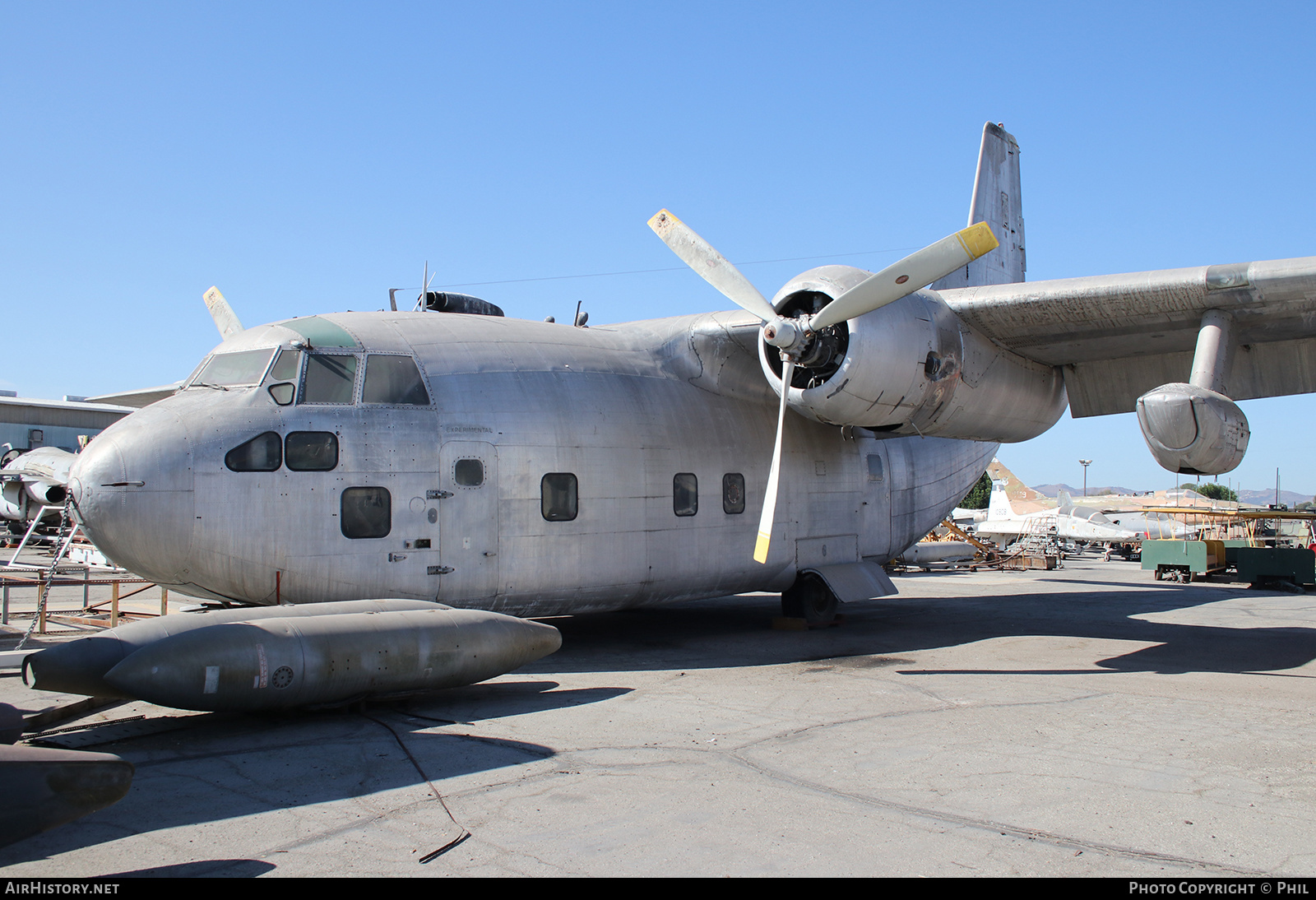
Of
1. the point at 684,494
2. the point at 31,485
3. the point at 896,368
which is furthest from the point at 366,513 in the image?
the point at 31,485

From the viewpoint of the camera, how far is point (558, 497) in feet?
35.8

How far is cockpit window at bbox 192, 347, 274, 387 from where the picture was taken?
33.1 feet

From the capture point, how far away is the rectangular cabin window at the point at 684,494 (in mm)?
11914

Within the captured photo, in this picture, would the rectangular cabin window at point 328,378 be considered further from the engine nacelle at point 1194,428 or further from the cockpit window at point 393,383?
the engine nacelle at point 1194,428

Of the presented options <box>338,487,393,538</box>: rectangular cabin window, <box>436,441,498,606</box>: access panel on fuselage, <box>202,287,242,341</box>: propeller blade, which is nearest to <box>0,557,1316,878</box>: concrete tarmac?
<box>436,441,498,606</box>: access panel on fuselage

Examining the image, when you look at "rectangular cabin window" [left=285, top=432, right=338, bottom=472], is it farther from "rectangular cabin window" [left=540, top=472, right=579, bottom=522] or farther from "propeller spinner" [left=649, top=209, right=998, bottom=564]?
"propeller spinner" [left=649, top=209, right=998, bottom=564]

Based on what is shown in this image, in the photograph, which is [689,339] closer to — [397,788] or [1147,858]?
[397,788]

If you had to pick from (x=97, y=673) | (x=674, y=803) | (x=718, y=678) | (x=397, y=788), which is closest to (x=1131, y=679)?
(x=718, y=678)

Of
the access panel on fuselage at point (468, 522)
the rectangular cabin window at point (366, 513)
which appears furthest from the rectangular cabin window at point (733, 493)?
the rectangular cabin window at point (366, 513)

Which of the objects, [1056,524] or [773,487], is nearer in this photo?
[773,487]

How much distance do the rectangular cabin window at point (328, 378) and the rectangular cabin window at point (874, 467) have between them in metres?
8.44

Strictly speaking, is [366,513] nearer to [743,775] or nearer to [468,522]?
[468,522]

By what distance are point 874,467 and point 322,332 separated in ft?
29.2

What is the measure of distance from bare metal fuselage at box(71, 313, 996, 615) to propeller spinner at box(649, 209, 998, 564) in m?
0.83
